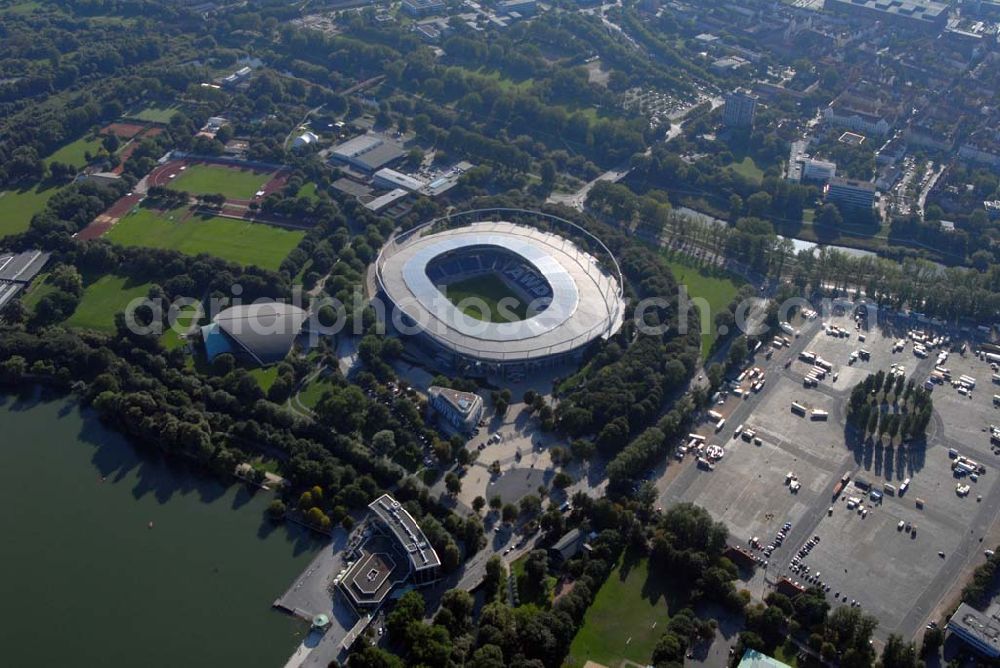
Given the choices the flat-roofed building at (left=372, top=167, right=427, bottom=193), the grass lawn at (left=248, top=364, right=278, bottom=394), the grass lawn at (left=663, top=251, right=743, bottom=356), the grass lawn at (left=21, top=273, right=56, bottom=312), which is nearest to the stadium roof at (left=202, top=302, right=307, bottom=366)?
the grass lawn at (left=248, top=364, right=278, bottom=394)

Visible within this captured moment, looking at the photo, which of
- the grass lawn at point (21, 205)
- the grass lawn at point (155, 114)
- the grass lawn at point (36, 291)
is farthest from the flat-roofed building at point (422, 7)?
the grass lawn at point (36, 291)

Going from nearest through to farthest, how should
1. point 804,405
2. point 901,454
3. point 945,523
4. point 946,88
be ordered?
point 945,523, point 901,454, point 804,405, point 946,88

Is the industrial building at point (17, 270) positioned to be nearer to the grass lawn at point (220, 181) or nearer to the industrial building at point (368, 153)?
the grass lawn at point (220, 181)

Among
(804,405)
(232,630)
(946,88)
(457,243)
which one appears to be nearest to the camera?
(232,630)

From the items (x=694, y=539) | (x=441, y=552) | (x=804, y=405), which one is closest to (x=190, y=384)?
(x=441, y=552)

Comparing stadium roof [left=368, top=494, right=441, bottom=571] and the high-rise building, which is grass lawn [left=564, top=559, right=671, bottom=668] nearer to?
stadium roof [left=368, top=494, right=441, bottom=571]

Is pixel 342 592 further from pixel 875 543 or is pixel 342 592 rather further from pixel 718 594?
pixel 875 543

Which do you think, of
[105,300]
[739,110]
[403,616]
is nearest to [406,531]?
[403,616]
